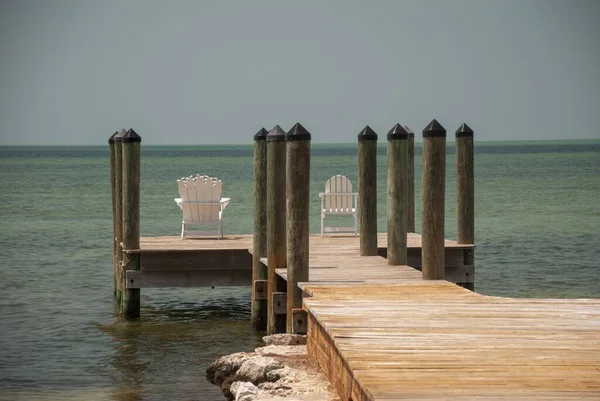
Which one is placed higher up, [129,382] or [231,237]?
[231,237]

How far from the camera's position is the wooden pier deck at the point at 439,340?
6523 millimetres

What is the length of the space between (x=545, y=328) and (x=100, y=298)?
11.4m

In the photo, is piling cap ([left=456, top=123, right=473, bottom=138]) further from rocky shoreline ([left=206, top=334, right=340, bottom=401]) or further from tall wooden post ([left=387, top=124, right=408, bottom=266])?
rocky shoreline ([left=206, top=334, right=340, bottom=401])

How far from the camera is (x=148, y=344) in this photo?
1386 centimetres

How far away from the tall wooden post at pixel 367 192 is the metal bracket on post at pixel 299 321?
2.82 metres

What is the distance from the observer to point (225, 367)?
10586mm

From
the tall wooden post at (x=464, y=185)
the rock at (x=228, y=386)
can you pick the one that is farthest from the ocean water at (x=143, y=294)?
the tall wooden post at (x=464, y=185)

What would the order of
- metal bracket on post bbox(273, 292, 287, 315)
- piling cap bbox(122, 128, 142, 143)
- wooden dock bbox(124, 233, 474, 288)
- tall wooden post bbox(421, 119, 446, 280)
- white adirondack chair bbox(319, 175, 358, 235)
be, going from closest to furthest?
tall wooden post bbox(421, 119, 446, 280) < metal bracket on post bbox(273, 292, 287, 315) < piling cap bbox(122, 128, 142, 143) < wooden dock bbox(124, 233, 474, 288) < white adirondack chair bbox(319, 175, 358, 235)

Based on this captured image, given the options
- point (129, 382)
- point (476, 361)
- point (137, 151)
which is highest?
point (137, 151)

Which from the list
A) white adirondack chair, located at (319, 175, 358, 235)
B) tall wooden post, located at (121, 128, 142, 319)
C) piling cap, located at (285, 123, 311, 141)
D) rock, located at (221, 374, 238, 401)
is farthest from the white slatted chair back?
rock, located at (221, 374, 238, 401)

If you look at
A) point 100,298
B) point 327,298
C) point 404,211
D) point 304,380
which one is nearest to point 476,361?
point 304,380

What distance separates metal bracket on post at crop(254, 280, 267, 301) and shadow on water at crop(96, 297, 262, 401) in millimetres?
695

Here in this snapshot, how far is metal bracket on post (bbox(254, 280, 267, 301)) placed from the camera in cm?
1262

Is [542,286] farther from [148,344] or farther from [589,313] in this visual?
[589,313]
